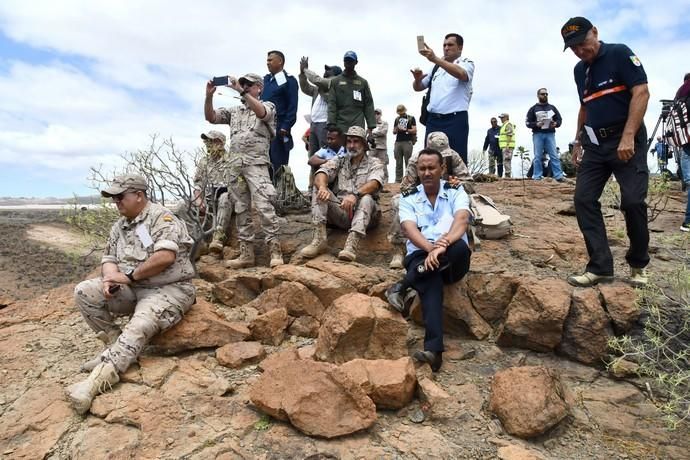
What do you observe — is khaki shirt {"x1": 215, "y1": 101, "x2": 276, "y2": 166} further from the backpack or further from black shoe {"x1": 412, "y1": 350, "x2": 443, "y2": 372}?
black shoe {"x1": 412, "y1": 350, "x2": 443, "y2": 372}

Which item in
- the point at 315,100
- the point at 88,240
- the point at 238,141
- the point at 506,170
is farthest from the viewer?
the point at 506,170

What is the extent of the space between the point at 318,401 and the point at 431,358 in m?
1.06

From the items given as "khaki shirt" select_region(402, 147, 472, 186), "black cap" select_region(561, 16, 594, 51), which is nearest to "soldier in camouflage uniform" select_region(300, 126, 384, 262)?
"khaki shirt" select_region(402, 147, 472, 186)

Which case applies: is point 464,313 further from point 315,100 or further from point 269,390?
point 315,100

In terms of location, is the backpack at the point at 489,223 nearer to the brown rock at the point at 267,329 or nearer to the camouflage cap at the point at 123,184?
the brown rock at the point at 267,329

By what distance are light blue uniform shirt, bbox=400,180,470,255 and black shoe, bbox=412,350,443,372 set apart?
0.90 m

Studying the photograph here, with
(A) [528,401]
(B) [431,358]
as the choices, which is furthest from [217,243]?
(A) [528,401]

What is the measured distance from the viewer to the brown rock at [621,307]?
398 centimetres

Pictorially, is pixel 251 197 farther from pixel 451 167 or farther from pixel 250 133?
pixel 451 167

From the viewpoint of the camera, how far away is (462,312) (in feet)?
14.5

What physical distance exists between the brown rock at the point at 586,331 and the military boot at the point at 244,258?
3.54 meters

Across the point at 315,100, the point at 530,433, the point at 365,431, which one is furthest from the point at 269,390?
the point at 315,100

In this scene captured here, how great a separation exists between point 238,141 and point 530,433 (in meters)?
4.27

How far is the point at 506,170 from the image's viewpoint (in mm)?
13227
